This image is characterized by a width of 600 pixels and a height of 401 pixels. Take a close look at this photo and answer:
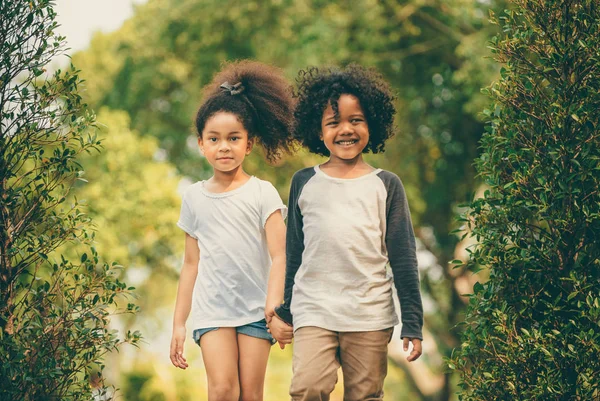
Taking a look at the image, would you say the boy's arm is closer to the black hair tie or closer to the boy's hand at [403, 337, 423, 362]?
the boy's hand at [403, 337, 423, 362]

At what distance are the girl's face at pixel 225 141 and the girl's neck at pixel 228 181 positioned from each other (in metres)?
0.05

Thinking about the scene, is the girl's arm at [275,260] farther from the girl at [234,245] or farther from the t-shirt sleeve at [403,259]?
the t-shirt sleeve at [403,259]

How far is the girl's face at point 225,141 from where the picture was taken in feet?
17.5

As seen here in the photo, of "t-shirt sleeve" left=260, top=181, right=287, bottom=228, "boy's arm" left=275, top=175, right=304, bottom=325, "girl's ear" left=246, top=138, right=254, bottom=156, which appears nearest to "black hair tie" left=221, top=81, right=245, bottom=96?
"girl's ear" left=246, top=138, right=254, bottom=156

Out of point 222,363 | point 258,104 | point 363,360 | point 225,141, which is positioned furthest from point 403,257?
point 258,104

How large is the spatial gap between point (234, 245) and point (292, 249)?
37 cm

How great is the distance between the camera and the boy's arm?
198 inches

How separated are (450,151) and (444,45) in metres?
2.42

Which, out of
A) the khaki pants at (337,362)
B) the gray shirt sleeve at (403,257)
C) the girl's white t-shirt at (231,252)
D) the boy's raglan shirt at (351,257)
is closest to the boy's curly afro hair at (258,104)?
the girl's white t-shirt at (231,252)

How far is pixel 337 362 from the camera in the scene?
4.92 meters

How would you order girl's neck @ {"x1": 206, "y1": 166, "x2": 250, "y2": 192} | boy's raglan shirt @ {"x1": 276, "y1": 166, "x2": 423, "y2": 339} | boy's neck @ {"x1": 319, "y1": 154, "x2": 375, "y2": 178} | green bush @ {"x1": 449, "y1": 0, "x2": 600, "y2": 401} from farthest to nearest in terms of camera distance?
girl's neck @ {"x1": 206, "y1": 166, "x2": 250, "y2": 192}, boy's neck @ {"x1": 319, "y1": 154, "x2": 375, "y2": 178}, boy's raglan shirt @ {"x1": 276, "y1": 166, "x2": 423, "y2": 339}, green bush @ {"x1": 449, "y1": 0, "x2": 600, "y2": 401}

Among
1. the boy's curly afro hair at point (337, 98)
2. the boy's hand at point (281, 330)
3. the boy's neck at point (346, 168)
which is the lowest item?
the boy's hand at point (281, 330)

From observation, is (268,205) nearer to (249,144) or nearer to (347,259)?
(249,144)

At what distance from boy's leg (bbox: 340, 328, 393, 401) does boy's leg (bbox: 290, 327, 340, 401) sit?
80mm
